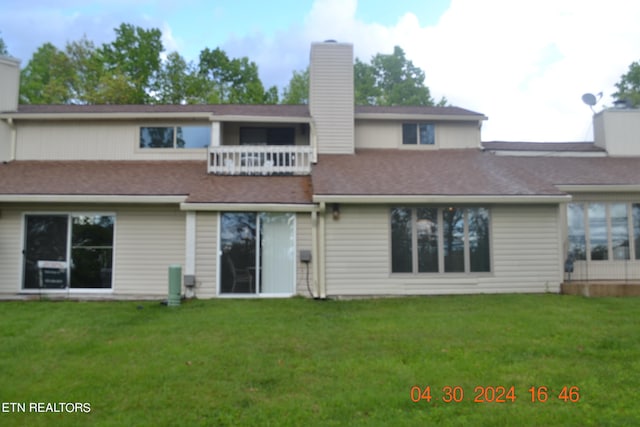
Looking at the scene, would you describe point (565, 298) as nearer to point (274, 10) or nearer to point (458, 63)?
point (274, 10)

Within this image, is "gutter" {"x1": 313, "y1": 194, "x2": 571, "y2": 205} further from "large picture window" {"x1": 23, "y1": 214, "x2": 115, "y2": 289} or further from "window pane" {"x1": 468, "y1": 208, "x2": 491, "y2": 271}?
"large picture window" {"x1": 23, "y1": 214, "x2": 115, "y2": 289}

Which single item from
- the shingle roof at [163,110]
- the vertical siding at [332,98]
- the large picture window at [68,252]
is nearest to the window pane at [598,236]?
the vertical siding at [332,98]

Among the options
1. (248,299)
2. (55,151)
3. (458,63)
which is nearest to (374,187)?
(248,299)

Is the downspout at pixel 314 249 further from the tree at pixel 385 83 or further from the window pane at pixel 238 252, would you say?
the tree at pixel 385 83

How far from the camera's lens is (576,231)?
11.8 meters

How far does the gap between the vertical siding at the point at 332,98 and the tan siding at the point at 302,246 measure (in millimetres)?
3617

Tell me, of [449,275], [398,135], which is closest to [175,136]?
[398,135]

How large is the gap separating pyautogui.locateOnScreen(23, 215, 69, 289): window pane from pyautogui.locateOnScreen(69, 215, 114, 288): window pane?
9.2 inches

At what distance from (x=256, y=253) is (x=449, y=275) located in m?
4.57

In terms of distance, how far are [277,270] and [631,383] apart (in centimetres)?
720

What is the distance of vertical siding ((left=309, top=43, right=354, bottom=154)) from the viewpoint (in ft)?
44.9

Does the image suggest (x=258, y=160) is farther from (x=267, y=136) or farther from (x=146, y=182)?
(x=146, y=182)

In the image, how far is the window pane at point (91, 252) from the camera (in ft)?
35.1

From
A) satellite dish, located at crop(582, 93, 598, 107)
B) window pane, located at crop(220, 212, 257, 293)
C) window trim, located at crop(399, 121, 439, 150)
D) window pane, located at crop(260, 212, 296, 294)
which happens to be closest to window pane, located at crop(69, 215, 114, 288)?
window pane, located at crop(220, 212, 257, 293)
